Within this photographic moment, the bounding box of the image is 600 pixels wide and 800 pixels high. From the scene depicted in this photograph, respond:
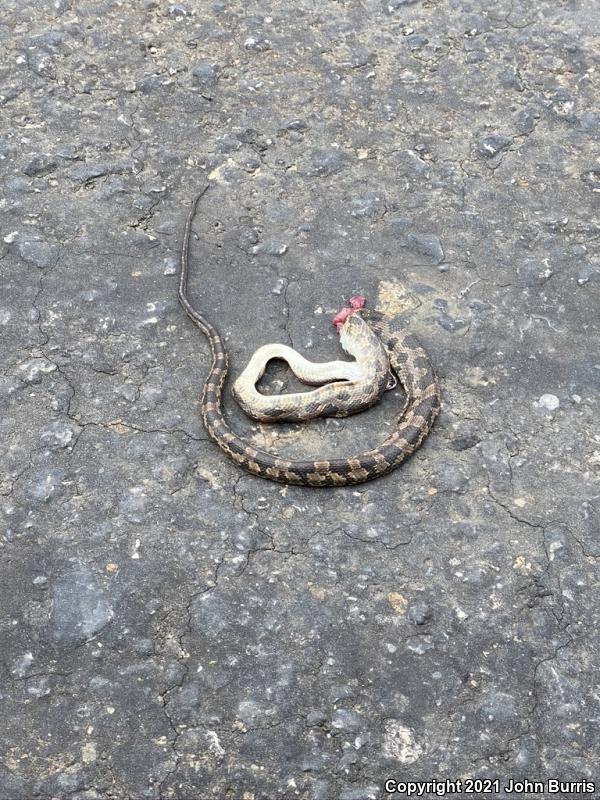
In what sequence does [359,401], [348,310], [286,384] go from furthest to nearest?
[348,310] < [286,384] < [359,401]

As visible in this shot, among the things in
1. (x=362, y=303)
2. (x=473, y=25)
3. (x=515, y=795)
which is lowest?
(x=515, y=795)

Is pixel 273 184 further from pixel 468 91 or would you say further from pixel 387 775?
pixel 387 775

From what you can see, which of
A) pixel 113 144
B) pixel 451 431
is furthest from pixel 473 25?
pixel 451 431

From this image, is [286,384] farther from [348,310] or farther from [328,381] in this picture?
[348,310]

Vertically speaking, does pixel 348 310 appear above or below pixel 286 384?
above

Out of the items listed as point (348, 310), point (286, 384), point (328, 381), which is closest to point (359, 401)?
point (328, 381)

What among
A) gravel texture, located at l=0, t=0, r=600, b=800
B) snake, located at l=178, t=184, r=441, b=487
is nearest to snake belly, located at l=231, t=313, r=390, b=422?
snake, located at l=178, t=184, r=441, b=487

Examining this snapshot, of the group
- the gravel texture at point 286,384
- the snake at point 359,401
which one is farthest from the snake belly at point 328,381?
the gravel texture at point 286,384
